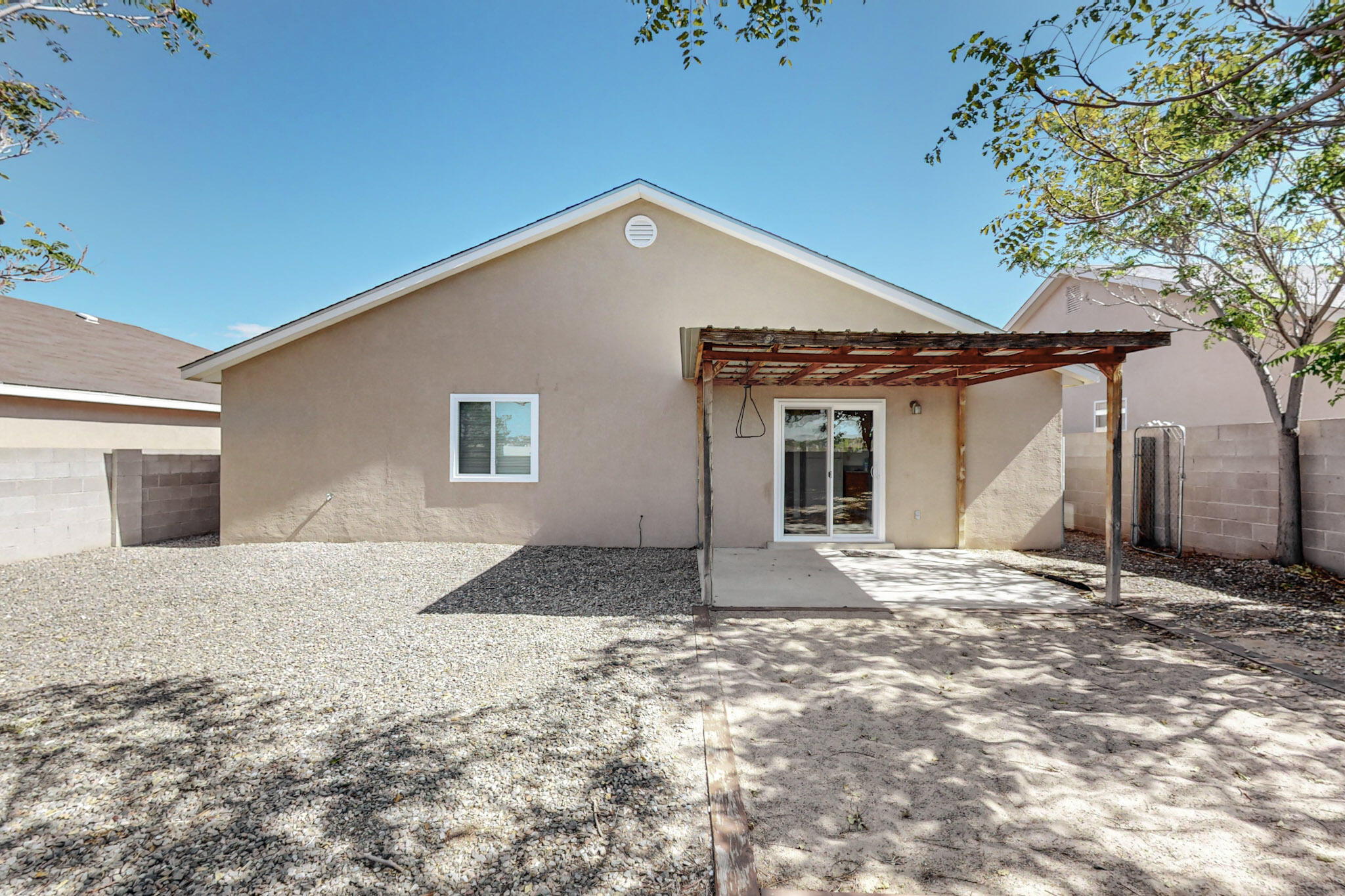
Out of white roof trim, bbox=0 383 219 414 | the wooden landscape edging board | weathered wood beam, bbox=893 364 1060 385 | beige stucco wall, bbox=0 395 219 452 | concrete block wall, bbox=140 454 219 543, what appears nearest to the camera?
the wooden landscape edging board

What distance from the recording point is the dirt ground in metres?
2.12

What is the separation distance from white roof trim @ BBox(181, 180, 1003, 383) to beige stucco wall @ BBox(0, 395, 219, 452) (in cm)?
340

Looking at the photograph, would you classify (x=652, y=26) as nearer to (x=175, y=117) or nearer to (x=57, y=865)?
(x=57, y=865)

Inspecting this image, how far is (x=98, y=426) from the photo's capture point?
10.0 metres

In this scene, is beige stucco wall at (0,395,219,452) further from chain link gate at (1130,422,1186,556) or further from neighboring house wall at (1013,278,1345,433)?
neighboring house wall at (1013,278,1345,433)

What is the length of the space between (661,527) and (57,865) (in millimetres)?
6673

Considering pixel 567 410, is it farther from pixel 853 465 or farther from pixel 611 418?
pixel 853 465

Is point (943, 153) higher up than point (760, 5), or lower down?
lower down

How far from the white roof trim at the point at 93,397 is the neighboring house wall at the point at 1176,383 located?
55.2ft

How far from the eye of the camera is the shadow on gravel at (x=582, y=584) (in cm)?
550

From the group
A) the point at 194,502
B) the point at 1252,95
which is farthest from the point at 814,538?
the point at 194,502

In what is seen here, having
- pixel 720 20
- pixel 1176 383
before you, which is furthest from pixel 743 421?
pixel 1176 383

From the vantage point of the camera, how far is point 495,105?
9883 mm

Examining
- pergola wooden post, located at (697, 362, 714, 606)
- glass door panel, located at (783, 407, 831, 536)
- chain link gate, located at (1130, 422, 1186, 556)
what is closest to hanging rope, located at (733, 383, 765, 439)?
glass door panel, located at (783, 407, 831, 536)
